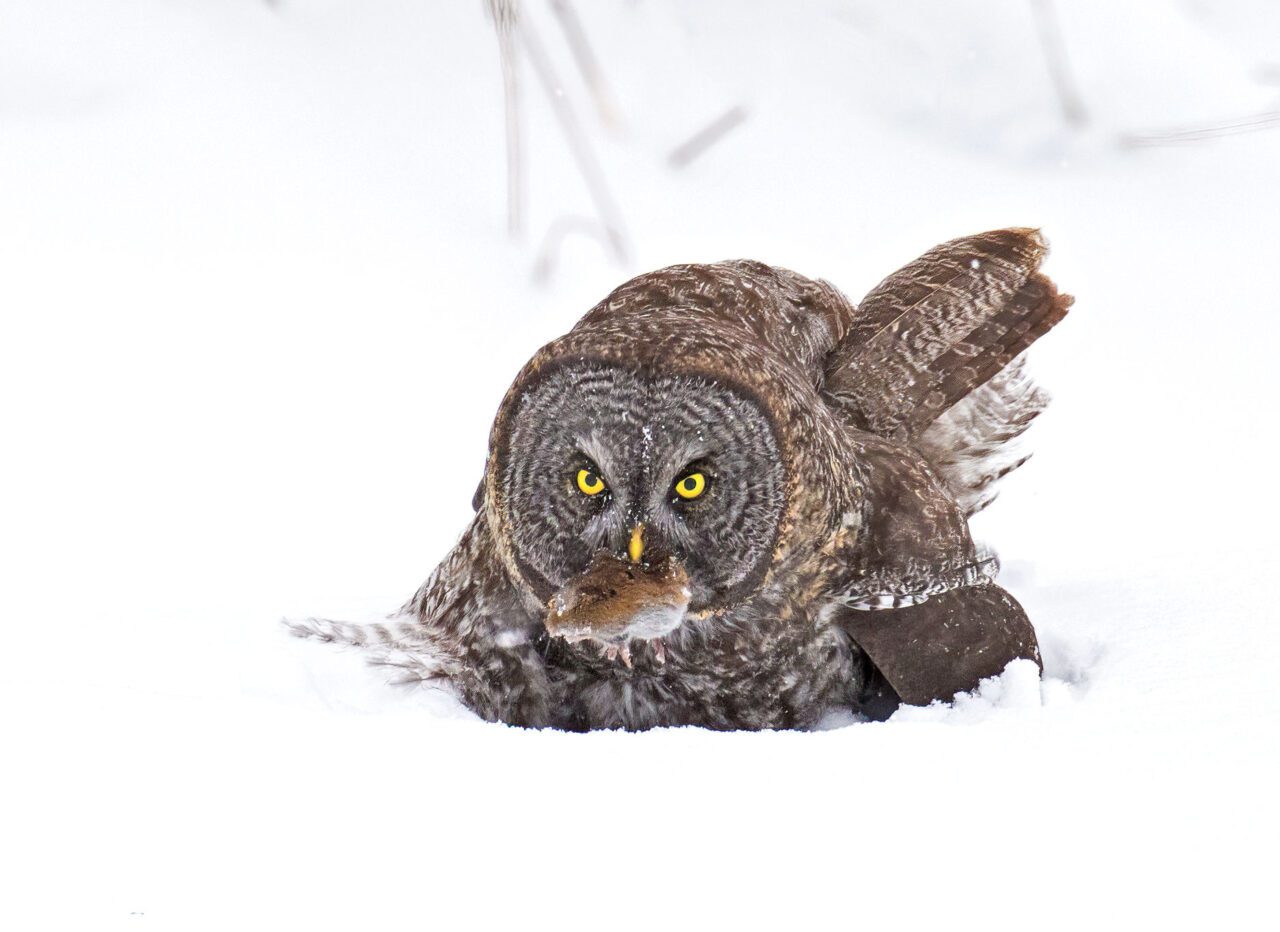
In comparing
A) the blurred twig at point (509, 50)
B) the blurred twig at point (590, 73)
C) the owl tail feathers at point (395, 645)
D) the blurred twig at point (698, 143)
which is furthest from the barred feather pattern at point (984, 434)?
the blurred twig at point (698, 143)

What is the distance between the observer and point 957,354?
3.36 meters

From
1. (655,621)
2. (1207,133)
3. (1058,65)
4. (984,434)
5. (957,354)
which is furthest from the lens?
(1058,65)

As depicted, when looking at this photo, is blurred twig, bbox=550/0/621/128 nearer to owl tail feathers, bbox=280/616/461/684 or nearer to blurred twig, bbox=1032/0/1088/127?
owl tail feathers, bbox=280/616/461/684

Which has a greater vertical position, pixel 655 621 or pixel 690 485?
pixel 690 485

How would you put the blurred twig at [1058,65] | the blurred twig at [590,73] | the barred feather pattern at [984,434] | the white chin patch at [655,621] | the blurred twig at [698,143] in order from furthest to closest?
1. the blurred twig at [1058,65]
2. the blurred twig at [698,143]
3. the barred feather pattern at [984,434]
4. the blurred twig at [590,73]
5. the white chin patch at [655,621]

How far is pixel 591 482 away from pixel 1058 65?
4256mm

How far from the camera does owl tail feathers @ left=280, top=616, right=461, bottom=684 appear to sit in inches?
109

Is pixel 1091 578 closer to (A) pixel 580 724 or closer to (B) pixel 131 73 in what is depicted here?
(A) pixel 580 724

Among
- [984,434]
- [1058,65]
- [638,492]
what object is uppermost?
[1058,65]

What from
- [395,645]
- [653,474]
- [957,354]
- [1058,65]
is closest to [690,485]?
[653,474]

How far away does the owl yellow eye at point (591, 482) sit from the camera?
8.33 ft

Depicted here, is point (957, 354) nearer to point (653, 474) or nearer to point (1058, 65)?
point (653, 474)

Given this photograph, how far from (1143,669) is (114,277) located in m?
4.06

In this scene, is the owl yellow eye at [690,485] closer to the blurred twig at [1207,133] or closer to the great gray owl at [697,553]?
the great gray owl at [697,553]
